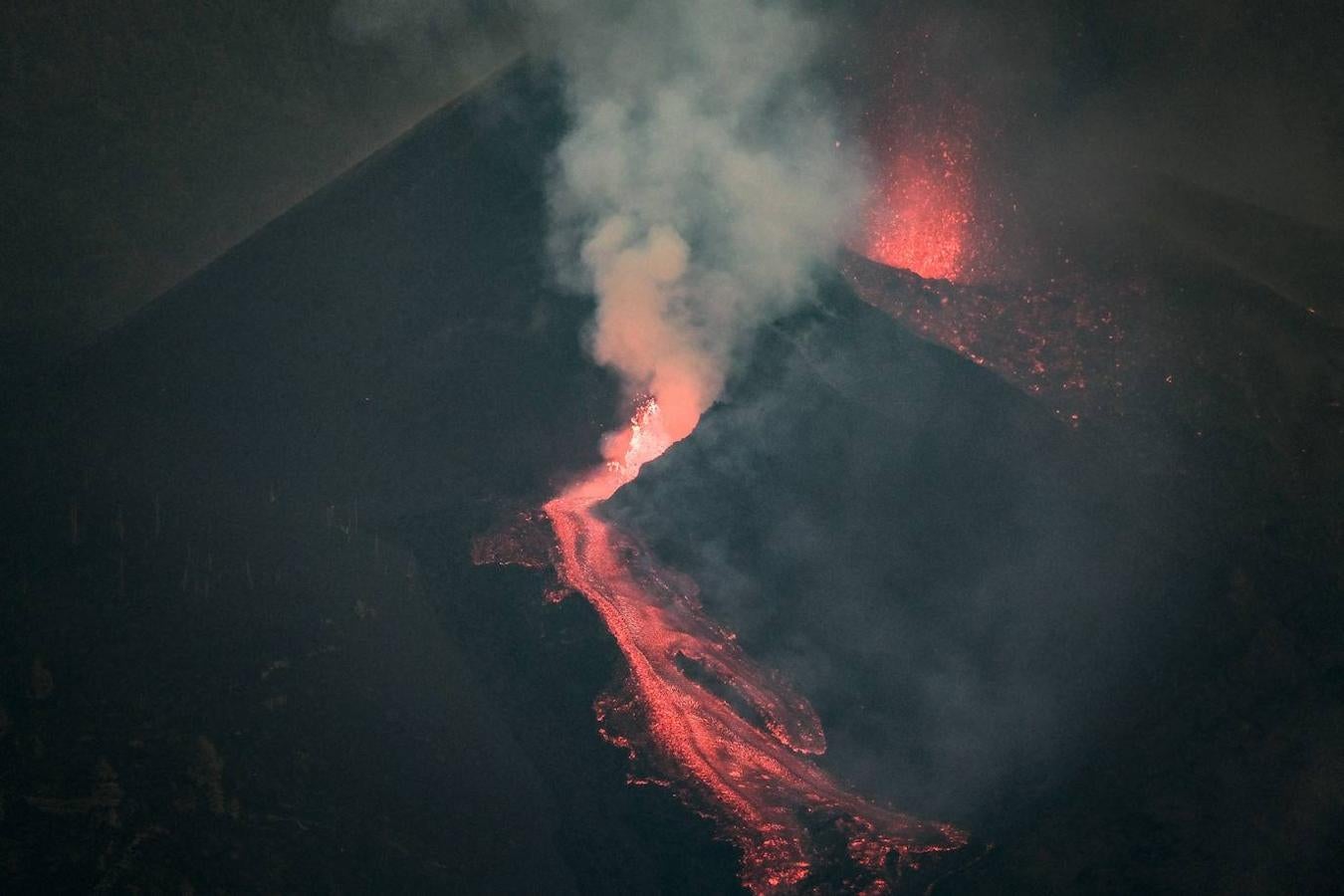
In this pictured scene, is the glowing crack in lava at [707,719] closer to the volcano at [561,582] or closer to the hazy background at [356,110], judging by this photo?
the volcano at [561,582]

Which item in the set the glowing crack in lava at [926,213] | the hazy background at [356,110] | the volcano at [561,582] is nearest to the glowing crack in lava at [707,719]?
the volcano at [561,582]

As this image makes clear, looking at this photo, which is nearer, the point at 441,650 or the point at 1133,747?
the point at 1133,747

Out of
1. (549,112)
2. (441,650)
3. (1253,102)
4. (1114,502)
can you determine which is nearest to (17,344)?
(441,650)

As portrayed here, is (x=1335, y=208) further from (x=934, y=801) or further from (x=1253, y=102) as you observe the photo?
(x=934, y=801)

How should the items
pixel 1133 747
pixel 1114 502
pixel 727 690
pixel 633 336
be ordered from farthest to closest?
pixel 633 336 → pixel 727 690 → pixel 1114 502 → pixel 1133 747

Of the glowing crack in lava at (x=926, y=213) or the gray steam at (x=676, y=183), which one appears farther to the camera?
the gray steam at (x=676, y=183)

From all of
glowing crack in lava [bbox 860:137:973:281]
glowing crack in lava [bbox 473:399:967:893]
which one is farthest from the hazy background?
glowing crack in lava [bbox 473:399:967:893]
